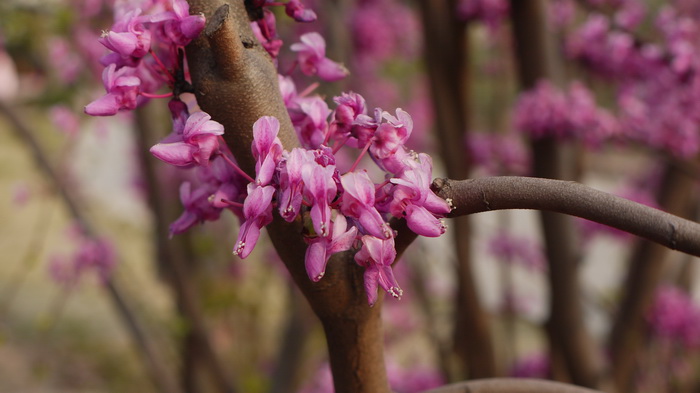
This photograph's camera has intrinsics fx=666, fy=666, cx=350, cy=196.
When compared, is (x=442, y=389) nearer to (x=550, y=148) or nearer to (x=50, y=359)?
(x=550, y=148)

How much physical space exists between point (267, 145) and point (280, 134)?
0.21 ft

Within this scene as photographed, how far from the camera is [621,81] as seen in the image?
222 centimetres

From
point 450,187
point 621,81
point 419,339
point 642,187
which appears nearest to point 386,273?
point 450,187

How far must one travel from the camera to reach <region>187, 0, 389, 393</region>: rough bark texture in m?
0.71

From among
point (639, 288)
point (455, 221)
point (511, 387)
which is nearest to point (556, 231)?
point (455, 221)

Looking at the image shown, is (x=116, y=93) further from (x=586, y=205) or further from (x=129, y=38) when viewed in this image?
(x=586, y=205)

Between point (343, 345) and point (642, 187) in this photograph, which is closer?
point (343, 345)

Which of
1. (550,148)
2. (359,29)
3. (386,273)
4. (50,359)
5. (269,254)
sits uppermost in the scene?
(386,273)

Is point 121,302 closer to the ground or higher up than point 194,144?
closer to the ground

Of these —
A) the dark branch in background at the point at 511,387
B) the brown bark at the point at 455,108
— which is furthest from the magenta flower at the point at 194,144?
the brown bark at the point at 455,108

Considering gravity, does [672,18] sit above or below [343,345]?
above

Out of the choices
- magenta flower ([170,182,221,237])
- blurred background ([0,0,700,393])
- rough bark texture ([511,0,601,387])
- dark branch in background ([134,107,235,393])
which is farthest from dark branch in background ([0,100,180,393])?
magenta flower ([170,182,221,237])

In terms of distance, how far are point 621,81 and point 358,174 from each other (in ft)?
6.05

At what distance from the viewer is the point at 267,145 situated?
2.18 ft
